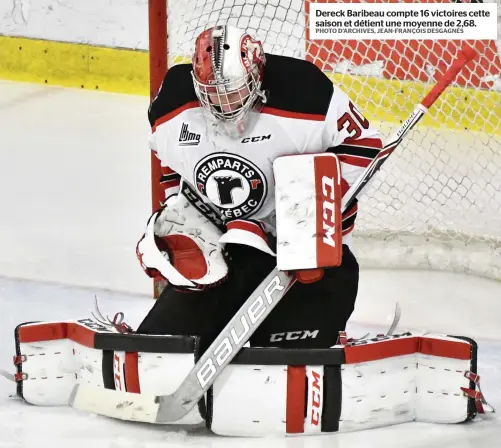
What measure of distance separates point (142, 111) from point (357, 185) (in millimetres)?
2204

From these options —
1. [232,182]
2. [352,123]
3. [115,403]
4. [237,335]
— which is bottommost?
[115,403]

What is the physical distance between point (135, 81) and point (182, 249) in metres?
2.30

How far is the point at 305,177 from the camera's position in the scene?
6.78 feet

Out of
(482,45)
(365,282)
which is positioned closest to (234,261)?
(365,282)

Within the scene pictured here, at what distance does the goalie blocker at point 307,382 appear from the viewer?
2.00 metres

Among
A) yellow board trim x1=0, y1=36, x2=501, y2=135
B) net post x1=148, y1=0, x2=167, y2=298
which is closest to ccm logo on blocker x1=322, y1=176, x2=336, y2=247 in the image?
net post x1=148, y1=0, x2=167, y2=298

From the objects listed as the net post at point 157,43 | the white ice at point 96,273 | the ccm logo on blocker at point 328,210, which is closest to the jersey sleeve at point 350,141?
the ccm logo on blocker at point 328,210

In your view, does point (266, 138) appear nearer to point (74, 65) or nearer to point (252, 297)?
point (252, 297)

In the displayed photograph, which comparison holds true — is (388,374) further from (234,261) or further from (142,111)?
(142,111)

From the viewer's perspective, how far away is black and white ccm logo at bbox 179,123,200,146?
2.19 meters

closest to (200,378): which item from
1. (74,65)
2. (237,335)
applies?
(237,335)

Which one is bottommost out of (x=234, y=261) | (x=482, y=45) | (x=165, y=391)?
(x=165, y=391)

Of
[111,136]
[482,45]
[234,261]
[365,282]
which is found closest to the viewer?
[234,261]

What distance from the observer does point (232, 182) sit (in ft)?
7.14
